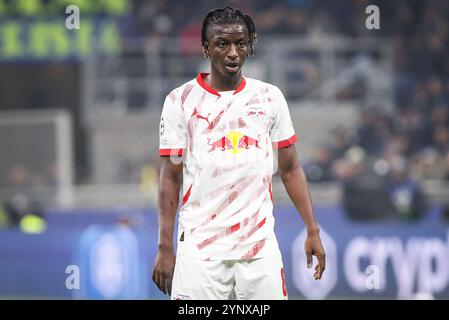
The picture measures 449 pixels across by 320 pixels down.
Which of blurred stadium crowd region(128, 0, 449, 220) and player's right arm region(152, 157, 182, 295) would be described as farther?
blurred stadium crowd region(128, 0, 449, 220)

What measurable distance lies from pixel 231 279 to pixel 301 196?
540 mm

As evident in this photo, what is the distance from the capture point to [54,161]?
17312mm

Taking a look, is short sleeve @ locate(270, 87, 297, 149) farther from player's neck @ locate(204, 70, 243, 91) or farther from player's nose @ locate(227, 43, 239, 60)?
player's nose @ locate(227, 43, 239, 60)

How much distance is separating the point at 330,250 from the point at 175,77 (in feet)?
20.2

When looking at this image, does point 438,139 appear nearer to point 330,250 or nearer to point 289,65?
point 289,65

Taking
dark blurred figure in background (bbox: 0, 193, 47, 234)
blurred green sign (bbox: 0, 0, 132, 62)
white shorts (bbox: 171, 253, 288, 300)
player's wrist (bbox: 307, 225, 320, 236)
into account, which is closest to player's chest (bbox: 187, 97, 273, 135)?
player's wrist (bbox: 307, 225, 320, 236)

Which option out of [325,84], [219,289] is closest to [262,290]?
[219,289]

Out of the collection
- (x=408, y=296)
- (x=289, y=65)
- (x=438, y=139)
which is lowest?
(x=408, y=296)

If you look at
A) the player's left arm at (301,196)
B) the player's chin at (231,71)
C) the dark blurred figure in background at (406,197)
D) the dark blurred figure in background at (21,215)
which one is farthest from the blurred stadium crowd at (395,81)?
the player's chin at (231,71)

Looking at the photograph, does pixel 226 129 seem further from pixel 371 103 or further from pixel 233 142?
pixel 371 103

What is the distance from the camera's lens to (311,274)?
1231cm

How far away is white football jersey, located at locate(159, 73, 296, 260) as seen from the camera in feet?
17.9

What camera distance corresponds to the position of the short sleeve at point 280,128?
558 cm

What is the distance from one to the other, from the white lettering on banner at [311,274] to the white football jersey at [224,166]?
6916 millimetres
